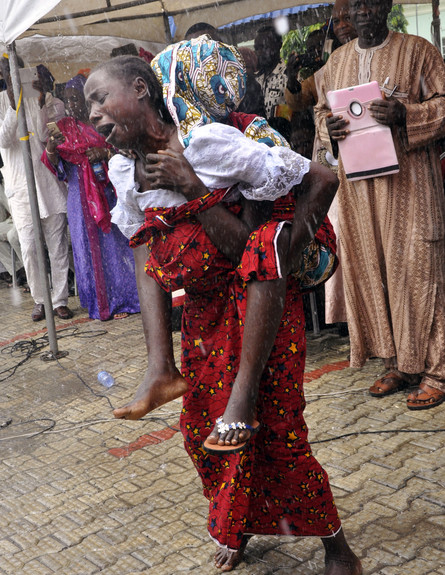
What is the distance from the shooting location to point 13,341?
7484mm

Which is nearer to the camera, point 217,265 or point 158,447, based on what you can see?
point 217,265

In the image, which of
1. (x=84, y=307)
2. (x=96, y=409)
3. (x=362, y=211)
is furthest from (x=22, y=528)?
(x=84, y=307)

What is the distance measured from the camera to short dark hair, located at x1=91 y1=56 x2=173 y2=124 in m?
2.41

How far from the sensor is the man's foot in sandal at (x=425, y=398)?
446cm

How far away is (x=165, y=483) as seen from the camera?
3.90m

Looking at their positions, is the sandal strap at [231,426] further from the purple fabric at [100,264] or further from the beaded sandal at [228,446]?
the purple fabric at [100,264]

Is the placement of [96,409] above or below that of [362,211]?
below

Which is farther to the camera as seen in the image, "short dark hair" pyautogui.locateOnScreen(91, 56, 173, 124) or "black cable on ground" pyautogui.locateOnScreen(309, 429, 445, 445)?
"black cable on ground" pyautogui.locateOnScreen(309, 429, 445, 445)

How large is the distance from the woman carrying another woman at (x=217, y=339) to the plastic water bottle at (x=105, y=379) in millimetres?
2819

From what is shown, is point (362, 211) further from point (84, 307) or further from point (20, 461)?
point (84, 307)

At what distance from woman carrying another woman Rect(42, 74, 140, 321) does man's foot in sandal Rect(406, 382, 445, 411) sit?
3.95m

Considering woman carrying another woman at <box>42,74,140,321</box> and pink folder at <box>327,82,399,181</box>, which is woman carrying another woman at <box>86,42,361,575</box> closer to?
pink folder at <box>327,82,399,181</box>

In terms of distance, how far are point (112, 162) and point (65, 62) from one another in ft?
20.5

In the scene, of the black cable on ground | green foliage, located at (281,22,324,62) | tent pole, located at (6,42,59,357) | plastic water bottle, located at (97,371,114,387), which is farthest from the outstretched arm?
green foliage, located at (281,22,324,62)
